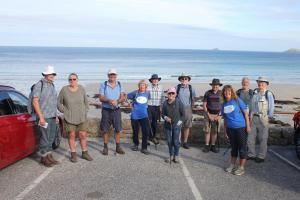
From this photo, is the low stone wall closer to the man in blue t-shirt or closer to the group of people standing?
the group of people standing

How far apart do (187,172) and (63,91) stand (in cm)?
276

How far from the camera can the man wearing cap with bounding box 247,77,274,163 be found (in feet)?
26.5

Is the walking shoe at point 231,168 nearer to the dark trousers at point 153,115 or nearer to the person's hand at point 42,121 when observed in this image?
the dark trousers at point 153,115

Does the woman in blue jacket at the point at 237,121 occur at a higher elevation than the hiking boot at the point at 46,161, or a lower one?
higher

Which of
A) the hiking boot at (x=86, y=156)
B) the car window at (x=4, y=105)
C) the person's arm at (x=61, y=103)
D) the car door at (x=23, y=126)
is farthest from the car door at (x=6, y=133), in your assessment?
the hiking boot at (x=86, y=156)

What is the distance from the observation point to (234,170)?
724 cm

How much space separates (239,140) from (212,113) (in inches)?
67.5

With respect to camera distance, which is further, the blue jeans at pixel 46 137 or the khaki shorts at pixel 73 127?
the khaki shorts at pixel 73 127

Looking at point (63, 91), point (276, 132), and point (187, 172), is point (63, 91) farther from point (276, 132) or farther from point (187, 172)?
point (276, 132)

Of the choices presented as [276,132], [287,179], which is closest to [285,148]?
[276,132]

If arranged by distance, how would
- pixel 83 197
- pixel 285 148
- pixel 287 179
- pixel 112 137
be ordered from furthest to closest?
pixel 112 137 → pixel 285 148 → pixel 287 179 → pixel 83 197

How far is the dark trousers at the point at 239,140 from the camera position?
722cm

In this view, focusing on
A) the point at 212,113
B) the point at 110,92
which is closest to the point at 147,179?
the point at 110,92

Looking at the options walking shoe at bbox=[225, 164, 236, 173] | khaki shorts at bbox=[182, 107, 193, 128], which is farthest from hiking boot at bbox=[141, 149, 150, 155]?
walking shoe at bbox=[225, 164, 236, 173]
